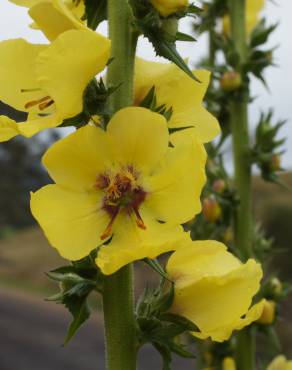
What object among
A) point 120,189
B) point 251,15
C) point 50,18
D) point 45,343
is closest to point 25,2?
point 50,18

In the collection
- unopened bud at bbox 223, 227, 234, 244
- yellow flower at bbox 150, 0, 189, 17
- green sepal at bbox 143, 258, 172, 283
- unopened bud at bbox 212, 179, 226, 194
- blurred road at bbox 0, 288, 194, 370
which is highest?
yellow flower at bbox 150, 0, 189, 17

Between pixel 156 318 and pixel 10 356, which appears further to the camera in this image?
pixel 10 356

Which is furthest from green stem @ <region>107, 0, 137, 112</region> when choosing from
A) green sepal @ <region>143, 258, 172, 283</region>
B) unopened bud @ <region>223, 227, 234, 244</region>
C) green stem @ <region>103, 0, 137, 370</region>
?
unopened bud @ <region>223, 227, 234, 244</region>

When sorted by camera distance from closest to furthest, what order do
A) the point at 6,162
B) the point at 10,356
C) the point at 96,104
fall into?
the point at 96,104, the point at 10,356, the point at 6,162

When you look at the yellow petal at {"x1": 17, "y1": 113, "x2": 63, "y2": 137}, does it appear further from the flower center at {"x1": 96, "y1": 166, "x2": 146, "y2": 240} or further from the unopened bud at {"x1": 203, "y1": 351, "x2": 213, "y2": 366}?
the unopened bud at {"x1": 203, "y1": 351, "x2": 213, "y2": 366}

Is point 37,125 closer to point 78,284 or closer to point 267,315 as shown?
point 78,284

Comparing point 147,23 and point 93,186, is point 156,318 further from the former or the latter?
point 147,23

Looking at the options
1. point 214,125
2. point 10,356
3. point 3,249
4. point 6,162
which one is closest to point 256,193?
point 10,356
